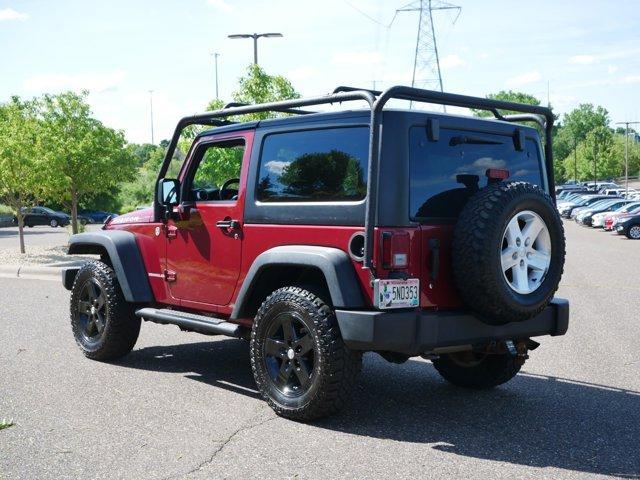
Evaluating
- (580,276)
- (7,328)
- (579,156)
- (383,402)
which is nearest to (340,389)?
(383,402)

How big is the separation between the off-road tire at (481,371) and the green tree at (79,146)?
17497mm

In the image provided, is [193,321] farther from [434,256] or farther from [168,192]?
[434,256]

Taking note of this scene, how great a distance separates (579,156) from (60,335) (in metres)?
117

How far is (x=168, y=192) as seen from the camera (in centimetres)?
643

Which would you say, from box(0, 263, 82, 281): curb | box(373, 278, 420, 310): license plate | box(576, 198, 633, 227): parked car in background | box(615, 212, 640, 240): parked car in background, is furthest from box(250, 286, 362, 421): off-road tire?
box(576, 198, 633, 227): parked car in background

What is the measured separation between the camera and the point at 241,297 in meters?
5.47

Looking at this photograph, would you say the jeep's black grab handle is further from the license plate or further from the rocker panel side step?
→ the rocker panel side step

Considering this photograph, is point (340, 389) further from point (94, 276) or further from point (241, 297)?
point (94, 276)

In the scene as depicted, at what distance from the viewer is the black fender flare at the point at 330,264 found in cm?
469

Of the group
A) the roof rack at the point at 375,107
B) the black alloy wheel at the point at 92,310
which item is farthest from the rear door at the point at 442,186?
the black alloy wheel at the point at 92,310

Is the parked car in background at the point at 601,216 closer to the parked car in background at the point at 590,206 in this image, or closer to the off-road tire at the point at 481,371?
the parked car in background at the point at 590,206

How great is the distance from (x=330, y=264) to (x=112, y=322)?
2.93m

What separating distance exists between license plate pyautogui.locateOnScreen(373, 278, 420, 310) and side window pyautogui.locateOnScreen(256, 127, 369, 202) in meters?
0.63

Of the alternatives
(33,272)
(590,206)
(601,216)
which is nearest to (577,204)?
(590,206)
